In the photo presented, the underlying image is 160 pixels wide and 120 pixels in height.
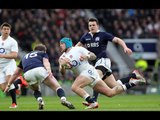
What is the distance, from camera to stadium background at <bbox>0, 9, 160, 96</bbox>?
3322 centimetres

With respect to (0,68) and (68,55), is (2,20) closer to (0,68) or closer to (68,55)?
(0,68)

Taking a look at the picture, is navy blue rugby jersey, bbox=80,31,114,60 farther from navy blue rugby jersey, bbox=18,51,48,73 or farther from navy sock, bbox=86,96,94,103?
navy blue rugby jersey, bbox=18,51,48,73

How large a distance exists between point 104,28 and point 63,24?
2315 mm

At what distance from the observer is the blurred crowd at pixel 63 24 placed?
110 feet

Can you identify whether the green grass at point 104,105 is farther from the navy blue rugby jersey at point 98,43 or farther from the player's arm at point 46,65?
the navy blue rugby jersey at point 98,43

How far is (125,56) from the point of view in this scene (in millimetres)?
34312

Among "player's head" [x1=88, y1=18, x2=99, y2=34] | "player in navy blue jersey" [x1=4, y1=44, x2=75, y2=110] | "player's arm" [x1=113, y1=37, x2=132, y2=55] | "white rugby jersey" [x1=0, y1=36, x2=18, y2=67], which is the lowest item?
"player in navy blue jersey" [x1=4, y1=44, x2=75, y2=110]

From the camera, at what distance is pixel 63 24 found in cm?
3538

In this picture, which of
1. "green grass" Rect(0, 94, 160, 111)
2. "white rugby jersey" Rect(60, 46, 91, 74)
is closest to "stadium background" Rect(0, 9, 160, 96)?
"green grass" Rect(0, 94, 160, 111)

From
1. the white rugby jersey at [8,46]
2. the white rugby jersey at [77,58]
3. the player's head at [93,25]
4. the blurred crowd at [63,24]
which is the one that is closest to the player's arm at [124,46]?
the player's head at [93,25]
